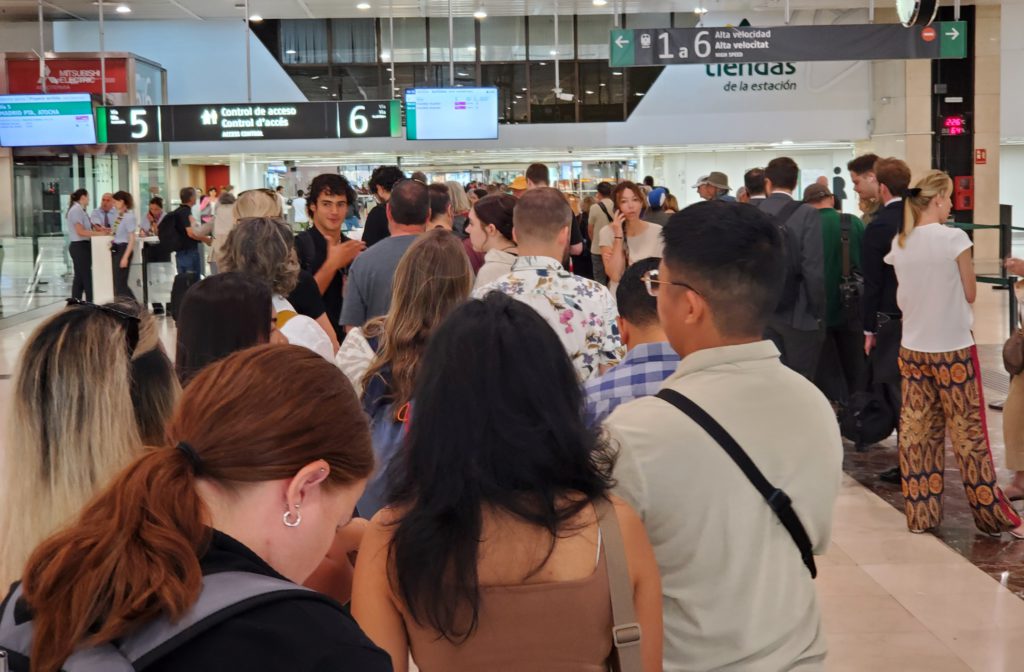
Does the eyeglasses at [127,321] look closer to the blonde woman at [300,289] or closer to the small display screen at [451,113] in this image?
the blonde woman at [300,289]

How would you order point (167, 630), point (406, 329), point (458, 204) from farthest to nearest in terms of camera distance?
1. point (458, 204)
2. point (406, 329)
3. point (167, 630)

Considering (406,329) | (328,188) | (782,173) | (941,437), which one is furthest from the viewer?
(782,173)

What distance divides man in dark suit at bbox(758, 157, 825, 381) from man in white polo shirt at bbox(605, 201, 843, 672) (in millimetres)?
4919

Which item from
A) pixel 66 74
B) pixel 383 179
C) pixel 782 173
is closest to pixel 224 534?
pixel 383 179

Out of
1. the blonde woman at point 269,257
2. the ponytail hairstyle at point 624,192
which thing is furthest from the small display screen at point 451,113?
the blonde woman at point 269,257

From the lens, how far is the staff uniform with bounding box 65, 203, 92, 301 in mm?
15266

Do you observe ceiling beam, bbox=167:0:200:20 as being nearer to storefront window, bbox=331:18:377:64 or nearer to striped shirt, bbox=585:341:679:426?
storefront window, bbox=331:18:377:64

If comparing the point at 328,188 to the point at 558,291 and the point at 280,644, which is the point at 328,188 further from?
the point at 280,644

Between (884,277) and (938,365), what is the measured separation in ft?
2.80

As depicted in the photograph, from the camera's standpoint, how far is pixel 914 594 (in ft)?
14.9

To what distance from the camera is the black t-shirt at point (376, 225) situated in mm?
6484

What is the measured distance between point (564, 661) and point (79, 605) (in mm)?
752

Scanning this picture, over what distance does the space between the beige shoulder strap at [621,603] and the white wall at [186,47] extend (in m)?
19.2

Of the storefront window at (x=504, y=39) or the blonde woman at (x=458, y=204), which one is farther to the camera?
the storefront window at (x=504, y=39)
